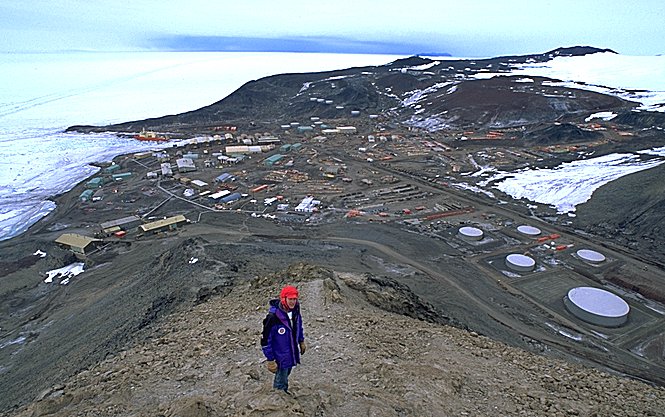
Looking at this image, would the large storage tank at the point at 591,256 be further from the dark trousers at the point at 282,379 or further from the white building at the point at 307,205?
the dark trousers at the point at 282,379

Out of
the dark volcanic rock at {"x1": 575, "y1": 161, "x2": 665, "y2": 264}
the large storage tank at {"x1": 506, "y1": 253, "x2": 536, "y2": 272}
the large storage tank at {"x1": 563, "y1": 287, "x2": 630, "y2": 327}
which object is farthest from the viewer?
the dark volcanic rock at {"x1": 575, "y1": 161, "x2": 665, "y2": 264}

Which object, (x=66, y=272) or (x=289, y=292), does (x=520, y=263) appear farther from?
(x=66, y=272)

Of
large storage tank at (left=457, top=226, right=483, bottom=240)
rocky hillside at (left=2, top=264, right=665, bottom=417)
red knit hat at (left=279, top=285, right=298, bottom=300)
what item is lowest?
large storage tank at (left=457, top=226, right=483, bottom=240)

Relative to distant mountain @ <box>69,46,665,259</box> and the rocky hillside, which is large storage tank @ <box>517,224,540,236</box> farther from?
the rocky hillside

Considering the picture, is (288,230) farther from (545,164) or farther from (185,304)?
(545,164)

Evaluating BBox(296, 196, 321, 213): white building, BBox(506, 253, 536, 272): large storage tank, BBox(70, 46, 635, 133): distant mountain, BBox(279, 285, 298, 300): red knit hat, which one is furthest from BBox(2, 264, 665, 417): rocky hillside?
BBox(70, 46, 635, 133): distant mountain

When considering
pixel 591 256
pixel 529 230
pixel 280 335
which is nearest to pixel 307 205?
pixel 529 230

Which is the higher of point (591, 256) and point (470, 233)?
point (470, 233)

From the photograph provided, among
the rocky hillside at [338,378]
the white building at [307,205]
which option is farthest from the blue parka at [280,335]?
the white building at [307,205]
